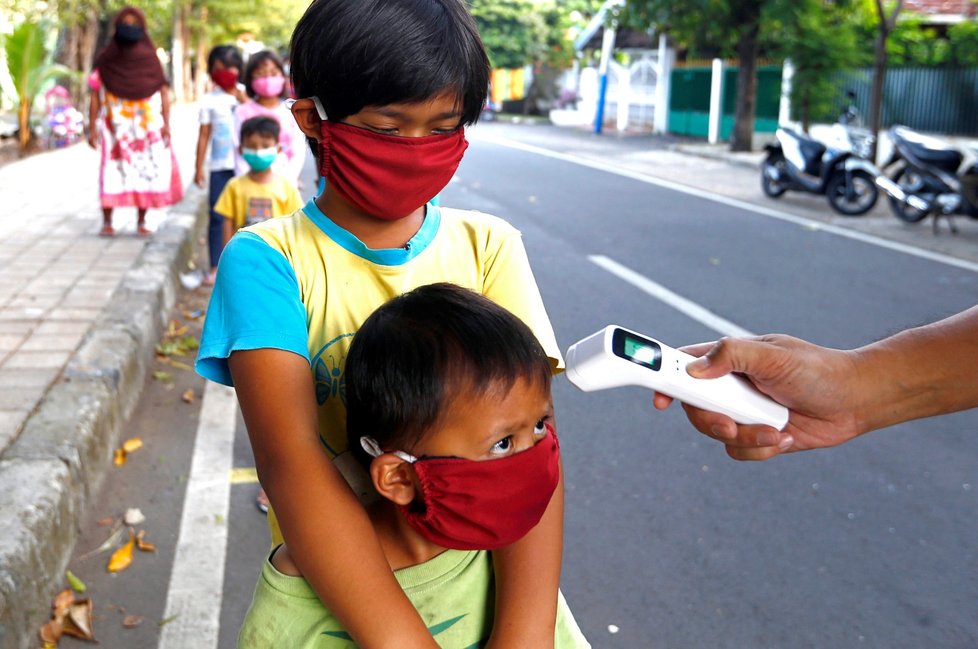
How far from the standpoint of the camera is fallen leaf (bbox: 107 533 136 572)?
3309 millimetres

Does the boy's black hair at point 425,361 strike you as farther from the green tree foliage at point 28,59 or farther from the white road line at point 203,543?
the green tree foliage at point 28,59

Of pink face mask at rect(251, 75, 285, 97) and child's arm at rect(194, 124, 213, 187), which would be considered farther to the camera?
child's arm at rect(194, 124, 213, 187)

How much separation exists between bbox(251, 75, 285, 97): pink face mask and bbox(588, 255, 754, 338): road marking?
2779 millimetres

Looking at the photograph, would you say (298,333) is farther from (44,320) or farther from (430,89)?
(44,320)

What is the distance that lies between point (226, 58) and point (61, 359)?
3957 mm

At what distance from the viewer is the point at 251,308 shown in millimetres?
1501

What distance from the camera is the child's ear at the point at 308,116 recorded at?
5.40 feet

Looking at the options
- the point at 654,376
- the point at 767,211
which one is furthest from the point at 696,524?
the point at 767,211

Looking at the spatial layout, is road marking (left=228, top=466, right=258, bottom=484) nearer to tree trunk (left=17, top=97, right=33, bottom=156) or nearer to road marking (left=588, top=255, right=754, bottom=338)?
road marking (left=588, top=255, right=754, bottom=338)

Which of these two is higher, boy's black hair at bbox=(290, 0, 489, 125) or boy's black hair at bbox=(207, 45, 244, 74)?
boy's black hair at bbox=(207, 45, 244, 74)

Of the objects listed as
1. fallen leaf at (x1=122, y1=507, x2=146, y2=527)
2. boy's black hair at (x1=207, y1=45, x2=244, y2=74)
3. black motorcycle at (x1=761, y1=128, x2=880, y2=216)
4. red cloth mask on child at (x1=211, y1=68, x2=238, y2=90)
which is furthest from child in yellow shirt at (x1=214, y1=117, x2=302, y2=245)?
black motorcycle at (x1=761, y1=128, x2=880, y2=216)

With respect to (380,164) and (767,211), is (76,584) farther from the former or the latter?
(767,211)

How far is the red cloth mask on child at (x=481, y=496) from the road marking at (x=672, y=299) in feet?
14.9

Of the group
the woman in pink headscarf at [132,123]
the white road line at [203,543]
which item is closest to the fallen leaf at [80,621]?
the white road line at [203,543]
